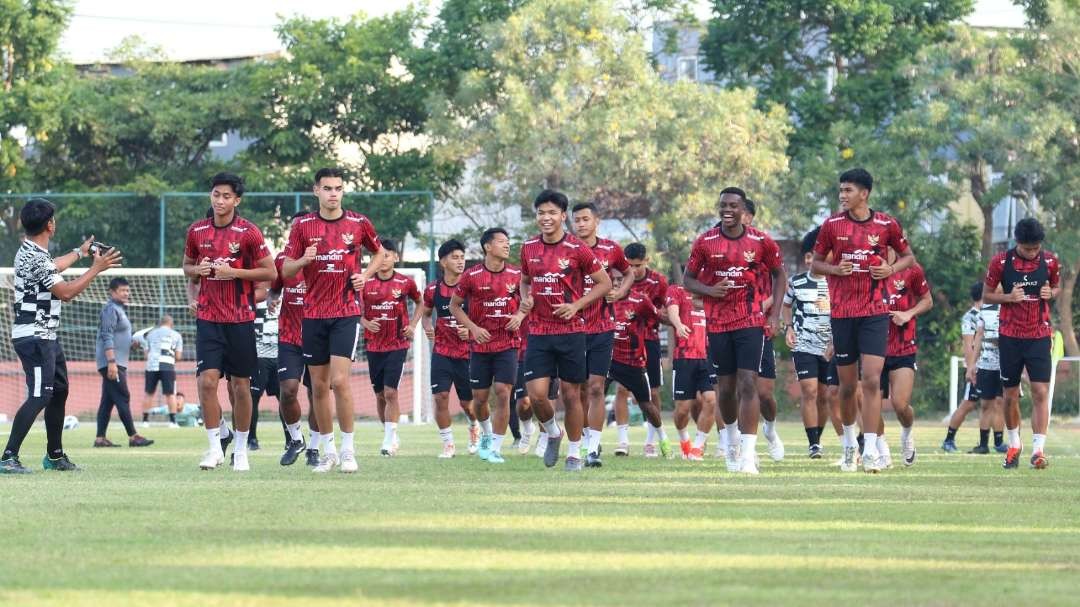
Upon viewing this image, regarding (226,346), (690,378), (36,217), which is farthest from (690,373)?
(36,217)

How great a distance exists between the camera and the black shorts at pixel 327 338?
14.5 metres

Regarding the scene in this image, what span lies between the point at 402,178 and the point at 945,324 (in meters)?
14.1

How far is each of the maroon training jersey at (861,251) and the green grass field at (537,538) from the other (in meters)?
1.41

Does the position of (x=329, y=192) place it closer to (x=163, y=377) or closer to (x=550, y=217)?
(x=550, y=217)

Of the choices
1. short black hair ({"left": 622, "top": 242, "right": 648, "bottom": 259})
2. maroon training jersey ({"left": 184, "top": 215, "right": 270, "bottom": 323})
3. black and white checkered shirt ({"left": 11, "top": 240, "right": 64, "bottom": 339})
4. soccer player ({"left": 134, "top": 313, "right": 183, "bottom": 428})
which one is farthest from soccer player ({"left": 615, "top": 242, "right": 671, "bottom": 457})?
soccer player ({"left": 134, "top": 313, "right": 183, "bottom": 428})

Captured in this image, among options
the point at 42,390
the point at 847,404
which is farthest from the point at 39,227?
the point at 847,404

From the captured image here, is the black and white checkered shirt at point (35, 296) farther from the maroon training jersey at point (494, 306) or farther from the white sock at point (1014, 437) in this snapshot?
the white sock at point (1014, 437)

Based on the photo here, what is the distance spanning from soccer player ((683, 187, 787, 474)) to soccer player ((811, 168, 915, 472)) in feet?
1.55

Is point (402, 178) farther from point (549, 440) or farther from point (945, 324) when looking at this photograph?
point (549, 440)

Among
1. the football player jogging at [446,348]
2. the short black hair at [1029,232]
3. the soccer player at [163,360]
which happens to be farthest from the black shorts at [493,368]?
the soccer player at [163,360]

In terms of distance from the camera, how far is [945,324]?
132 feet

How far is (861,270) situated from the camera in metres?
14.7

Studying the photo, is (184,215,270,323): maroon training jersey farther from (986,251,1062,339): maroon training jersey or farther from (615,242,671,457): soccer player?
(986,251,1062,339): maroon training jersey

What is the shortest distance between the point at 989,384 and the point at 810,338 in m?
3.10
